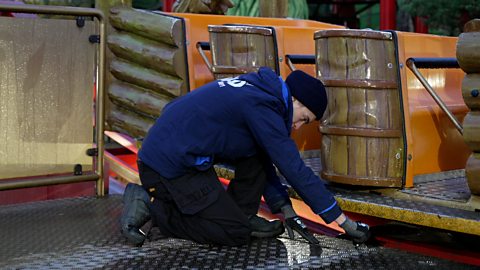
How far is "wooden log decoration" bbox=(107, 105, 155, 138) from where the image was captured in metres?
5.68

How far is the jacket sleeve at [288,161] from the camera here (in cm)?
319

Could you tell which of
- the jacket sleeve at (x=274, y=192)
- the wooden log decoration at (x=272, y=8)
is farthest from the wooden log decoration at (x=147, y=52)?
the jacket sleeve at (x=274, y=192)

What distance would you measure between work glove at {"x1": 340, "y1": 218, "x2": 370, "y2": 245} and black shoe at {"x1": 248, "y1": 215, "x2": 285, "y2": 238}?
1.25 ft

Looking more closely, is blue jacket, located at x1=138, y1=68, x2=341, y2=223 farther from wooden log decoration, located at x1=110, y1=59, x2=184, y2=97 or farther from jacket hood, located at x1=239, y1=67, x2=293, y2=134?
wooden log decoration, located at x1=110, y1=59, x2=184, y2=97

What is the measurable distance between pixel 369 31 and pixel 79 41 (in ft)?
5.71

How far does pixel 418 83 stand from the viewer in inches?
162

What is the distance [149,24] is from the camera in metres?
5.50

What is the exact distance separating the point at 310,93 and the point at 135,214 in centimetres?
98

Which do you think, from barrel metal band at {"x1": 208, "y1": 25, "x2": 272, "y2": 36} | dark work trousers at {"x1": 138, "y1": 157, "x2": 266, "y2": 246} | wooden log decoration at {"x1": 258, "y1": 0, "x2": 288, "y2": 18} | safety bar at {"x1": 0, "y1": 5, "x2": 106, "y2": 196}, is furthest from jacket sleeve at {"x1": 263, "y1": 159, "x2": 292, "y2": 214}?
wooden log decoration at {"x1": 258, "y1": 0, "x2": 288, "y2": 18}

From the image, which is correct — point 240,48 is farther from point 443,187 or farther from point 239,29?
point 443,187

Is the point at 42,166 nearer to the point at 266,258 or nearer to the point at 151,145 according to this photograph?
the point at 151,145

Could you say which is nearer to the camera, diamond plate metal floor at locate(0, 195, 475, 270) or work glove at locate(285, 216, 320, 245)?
diamond plate metal floor at locate(0, 195, 475, 270)

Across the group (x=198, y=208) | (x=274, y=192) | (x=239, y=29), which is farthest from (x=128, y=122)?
(x=198, y=208)

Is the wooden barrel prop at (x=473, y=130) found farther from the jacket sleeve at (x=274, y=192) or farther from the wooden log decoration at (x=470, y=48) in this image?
the jacket sleeve at (x=274, y=192)
